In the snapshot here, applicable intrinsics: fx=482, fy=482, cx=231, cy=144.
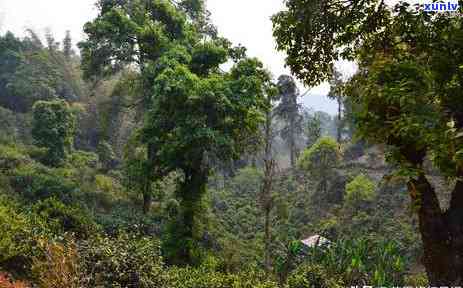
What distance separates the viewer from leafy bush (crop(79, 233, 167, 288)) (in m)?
9.27

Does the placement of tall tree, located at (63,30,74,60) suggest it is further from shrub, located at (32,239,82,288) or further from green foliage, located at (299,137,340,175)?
shrub, located at (32,239,82,288)

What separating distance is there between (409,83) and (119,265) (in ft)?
21.5

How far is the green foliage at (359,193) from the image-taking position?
3181cm

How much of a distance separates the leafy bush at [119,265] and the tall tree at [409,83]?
5014 millimetres

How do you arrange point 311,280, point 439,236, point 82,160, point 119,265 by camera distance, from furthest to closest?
point 82,160 < point 311,280 < point 119,265 < point 439,236

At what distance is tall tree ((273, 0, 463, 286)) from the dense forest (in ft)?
Result: 0.08

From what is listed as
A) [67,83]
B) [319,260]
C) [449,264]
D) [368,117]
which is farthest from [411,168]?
[67,83]

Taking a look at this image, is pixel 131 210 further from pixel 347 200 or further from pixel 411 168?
pixel 411 168

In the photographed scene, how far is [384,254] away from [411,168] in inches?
710

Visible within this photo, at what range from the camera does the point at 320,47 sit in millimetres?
7516

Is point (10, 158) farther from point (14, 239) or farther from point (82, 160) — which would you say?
point (14, 239)

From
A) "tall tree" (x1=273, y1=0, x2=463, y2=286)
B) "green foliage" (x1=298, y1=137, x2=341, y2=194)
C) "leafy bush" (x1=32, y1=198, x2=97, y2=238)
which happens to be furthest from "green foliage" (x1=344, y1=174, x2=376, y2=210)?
"tall tree" (x1=273, y1=0, x2=463, y2=286)

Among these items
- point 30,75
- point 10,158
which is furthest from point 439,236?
point 30,75

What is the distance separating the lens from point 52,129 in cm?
2934
